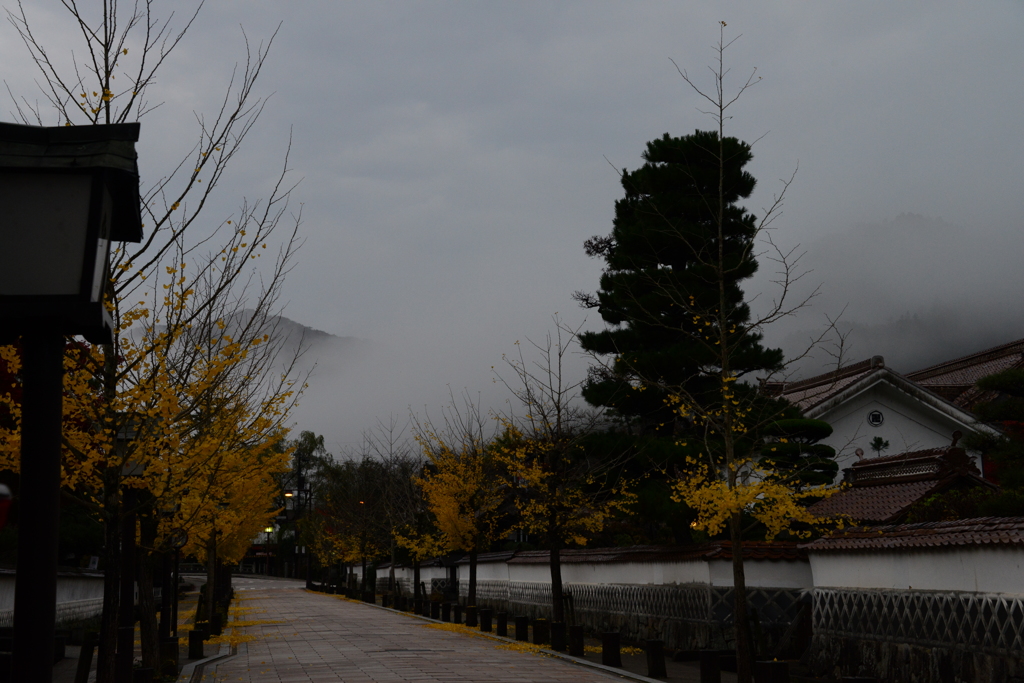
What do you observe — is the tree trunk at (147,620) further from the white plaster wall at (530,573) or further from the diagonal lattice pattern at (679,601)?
the white plaster wall at (530,573)

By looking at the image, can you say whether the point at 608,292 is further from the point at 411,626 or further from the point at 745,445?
the point at 411,626

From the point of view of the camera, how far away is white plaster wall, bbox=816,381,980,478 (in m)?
38.9

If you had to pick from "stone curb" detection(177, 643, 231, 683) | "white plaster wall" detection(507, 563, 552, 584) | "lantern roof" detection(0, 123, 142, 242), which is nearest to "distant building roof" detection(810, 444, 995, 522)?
"white plaster wall" detection(507, 563, 552, 584)

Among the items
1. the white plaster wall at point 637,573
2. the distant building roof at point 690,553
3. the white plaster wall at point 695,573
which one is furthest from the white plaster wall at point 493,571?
the white plaster wall at point 695,573

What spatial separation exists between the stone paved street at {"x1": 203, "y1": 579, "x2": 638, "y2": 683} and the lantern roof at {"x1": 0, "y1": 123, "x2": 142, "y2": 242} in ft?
43.0

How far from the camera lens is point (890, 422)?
39.4m

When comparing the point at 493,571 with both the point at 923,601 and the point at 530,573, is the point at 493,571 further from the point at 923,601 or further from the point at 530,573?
the point at 923,601

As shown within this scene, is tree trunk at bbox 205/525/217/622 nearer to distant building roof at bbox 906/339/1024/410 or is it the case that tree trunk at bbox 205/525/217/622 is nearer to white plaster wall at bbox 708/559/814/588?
white plaster wall at bbox 708/559/814/588

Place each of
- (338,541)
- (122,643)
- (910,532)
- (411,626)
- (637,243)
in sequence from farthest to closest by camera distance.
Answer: (338,541) < (411,626) < (637,243) < (910,532) < (122,643)

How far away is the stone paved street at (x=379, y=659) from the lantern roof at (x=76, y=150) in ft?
43.0

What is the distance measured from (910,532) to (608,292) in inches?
451

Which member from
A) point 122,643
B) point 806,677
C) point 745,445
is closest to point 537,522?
point 745,445

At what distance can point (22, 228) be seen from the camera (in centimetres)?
426

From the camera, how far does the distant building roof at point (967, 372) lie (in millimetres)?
41656
